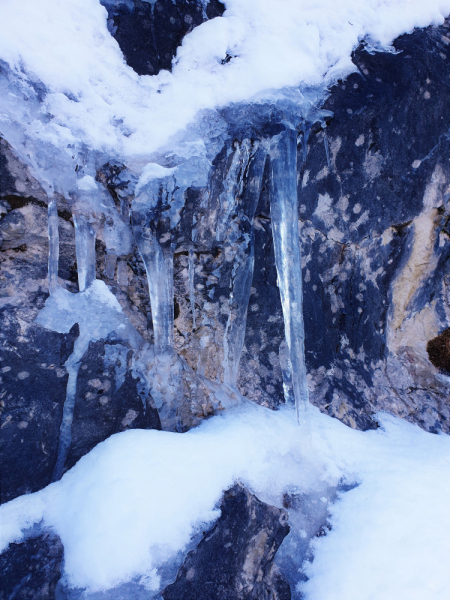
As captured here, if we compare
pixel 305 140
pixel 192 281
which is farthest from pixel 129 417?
pixel 305 140

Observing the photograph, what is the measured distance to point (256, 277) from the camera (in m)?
2.19

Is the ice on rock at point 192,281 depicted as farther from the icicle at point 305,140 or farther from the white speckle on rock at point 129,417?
the icicle at point 305,140

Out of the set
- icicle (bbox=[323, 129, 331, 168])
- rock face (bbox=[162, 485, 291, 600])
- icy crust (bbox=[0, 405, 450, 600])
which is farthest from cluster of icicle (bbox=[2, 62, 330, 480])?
rock face (bbox=[162, 485, 291, 600])

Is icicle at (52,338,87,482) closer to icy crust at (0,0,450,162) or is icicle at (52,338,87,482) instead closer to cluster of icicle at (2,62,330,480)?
cluster of icicle at (2,62,330,480)

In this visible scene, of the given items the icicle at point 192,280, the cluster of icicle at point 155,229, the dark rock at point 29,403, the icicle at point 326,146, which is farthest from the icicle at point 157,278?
the icicle at point 326,146

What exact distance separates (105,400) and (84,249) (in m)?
0.84

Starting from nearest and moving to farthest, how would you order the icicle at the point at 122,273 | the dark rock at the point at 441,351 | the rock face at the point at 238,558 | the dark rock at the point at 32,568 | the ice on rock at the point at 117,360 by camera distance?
the dark rock at the point at 32,568 < the rock face at the point at 238,558 < the ice on rock at the point at 117,360 < the icicle at the point at 122,273 < the dark rock at the point at 441,351

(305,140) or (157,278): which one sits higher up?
(305,140)

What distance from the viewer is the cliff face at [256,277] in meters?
1.66

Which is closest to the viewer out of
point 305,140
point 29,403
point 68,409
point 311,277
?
point 29,403

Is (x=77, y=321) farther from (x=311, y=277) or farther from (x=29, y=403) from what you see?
(x=311, y=277)

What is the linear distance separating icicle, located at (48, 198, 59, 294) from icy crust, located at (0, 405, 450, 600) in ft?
3.00

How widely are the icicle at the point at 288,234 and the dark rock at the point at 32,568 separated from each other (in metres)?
1.37

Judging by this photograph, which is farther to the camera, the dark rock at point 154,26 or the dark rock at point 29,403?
the dark rock at point 154,26
